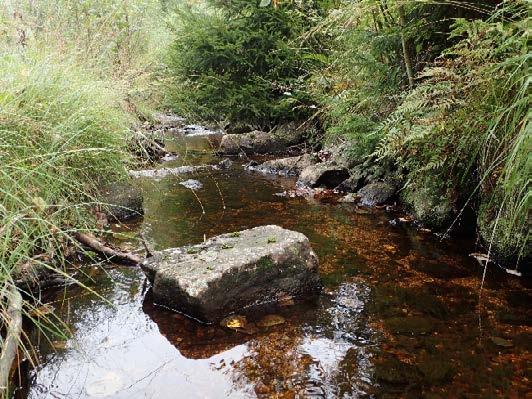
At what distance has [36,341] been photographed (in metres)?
2.72

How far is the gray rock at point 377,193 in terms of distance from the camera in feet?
18.4

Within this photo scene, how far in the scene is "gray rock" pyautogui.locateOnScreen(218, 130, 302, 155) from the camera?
9422mm

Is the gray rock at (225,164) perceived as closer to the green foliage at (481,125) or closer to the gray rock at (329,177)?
the gray rock at (329,177)

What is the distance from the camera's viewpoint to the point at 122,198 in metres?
5.07

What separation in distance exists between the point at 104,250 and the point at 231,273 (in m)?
1.09

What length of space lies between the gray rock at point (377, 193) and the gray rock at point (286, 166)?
1923mm

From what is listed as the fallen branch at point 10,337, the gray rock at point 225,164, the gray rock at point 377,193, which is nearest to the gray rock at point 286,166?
the gray rock at point 225,164

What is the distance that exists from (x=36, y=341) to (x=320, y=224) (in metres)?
2.93

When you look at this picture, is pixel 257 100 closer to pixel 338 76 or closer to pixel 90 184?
pixel 338 76

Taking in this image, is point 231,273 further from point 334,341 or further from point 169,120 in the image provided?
point 169,120

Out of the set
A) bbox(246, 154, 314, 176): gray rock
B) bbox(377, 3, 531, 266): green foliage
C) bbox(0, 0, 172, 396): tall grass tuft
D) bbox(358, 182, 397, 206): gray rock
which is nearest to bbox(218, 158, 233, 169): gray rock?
bbox(246, 154, 314, 176): gray rock

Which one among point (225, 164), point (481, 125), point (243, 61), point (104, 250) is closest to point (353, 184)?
point (225, 164)

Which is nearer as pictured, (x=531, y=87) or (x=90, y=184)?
(x=531, y=87)

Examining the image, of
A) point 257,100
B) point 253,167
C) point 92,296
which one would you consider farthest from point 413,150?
point 257,100
